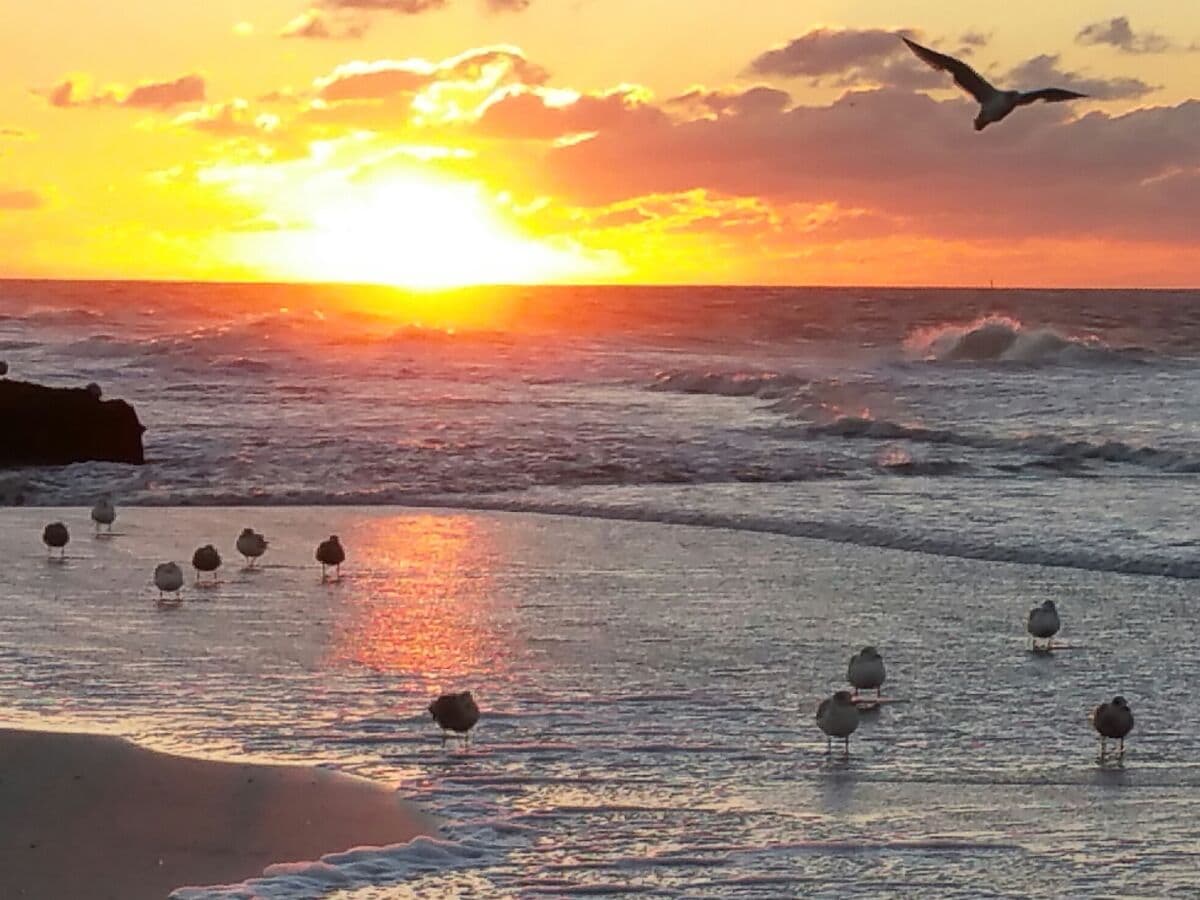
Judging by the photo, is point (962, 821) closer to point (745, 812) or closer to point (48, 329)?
point (745, 812)

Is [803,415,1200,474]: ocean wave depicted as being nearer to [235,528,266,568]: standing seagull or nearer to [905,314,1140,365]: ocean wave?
[235,528,266,568]: standing seagull

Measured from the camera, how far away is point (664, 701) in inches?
369

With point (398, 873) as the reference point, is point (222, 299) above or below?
above

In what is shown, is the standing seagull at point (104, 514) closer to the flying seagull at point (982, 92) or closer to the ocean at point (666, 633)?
the ocean at point (666, 633)

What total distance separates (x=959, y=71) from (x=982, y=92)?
183 mm

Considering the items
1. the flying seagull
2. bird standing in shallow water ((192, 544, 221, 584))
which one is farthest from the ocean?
the flying seagull

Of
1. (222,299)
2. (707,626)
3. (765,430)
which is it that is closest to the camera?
(707,626)

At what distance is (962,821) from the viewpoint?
7.28 m

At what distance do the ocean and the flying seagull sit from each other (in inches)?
119

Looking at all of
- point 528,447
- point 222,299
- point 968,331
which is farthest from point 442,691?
point 222,299

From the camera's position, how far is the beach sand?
636 cm

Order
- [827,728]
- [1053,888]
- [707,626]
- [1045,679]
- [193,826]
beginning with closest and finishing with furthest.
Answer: [1053,888] → [193,826] → [827,728] → [1045,679] → [707,626]

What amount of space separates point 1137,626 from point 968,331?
144 feet

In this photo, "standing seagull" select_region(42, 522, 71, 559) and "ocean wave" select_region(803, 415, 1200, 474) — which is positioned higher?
"ocean wave" select_region(803, 415, 1200, 474)
